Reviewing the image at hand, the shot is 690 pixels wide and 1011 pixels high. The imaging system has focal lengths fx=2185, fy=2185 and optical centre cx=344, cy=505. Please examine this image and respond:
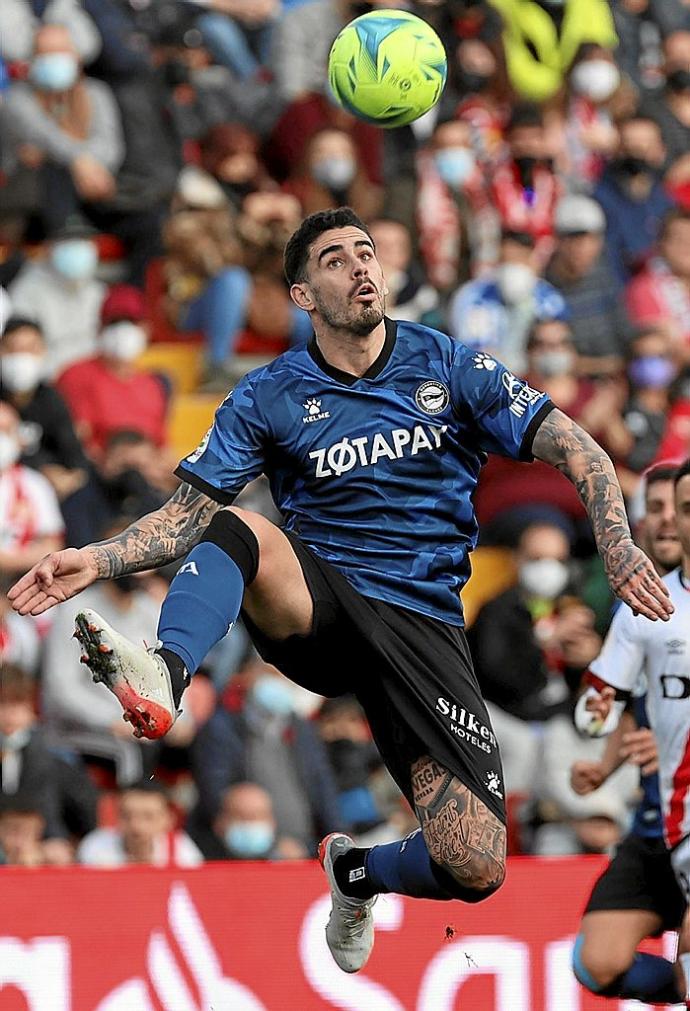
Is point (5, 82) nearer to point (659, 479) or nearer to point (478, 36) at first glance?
point (478, 36)

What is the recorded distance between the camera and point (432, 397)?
23.0 feet

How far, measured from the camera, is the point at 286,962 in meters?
8.20

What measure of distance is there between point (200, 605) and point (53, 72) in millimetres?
7159

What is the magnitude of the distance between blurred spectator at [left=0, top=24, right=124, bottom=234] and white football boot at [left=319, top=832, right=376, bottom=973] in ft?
19.7

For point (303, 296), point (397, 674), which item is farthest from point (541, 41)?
point (397, 674)

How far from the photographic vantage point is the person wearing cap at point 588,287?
13.3 metres

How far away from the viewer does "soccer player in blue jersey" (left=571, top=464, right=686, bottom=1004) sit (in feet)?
25.4

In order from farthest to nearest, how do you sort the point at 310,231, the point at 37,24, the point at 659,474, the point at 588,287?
the point at 588,287, the point at 37,24, the point at 659,474, the point at 310,231

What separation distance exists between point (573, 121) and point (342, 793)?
19.1ft

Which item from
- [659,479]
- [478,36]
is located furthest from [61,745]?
[478,36]

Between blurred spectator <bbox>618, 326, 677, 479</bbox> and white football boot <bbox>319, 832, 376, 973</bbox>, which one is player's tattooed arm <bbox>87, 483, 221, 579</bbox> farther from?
blurred spectator <bbox>618, 326, 677, 479</bbox>

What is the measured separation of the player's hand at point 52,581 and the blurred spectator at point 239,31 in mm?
8510

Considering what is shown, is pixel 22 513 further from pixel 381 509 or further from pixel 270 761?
pixel 381 509

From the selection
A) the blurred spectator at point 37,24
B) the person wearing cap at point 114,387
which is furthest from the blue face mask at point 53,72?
the person wearing cap at point 114,387
